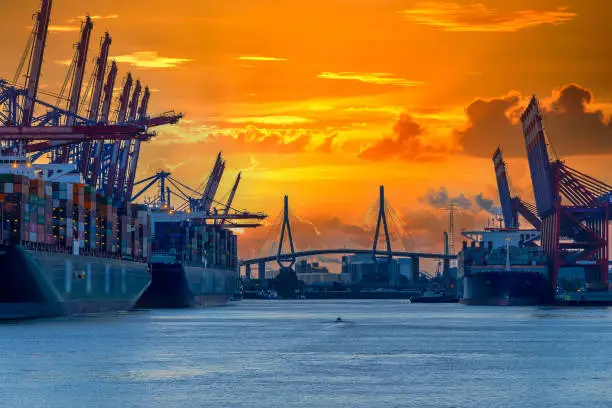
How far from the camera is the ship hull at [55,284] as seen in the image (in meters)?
99.3

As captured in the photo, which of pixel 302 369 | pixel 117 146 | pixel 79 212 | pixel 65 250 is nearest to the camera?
pixel 302 369

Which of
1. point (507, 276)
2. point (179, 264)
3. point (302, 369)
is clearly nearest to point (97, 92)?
point (179, 264)

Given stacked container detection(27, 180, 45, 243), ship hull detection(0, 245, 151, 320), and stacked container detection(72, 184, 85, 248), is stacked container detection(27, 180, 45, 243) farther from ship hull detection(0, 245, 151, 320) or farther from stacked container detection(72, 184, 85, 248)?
Result: stacked container detection(72, 184, 85, 248)

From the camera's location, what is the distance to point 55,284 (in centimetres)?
10525

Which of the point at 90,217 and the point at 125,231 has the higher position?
the point at 90,217

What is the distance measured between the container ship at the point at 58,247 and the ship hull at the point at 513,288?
61.8 metres

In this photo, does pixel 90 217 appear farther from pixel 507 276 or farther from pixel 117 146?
pixel 507 276

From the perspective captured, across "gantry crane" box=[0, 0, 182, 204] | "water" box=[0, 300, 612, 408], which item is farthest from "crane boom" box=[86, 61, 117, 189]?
"water" box=[0, 300, 612, 408]

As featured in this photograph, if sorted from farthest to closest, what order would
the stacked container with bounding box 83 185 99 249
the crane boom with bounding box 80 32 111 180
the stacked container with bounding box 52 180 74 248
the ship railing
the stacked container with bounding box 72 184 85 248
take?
the crane boom with bounding box 80 32 111 180
the stacked container with bounding box 83 185 99 249
the stacked container with bounding box 72 184 85 248
the stacked container with bounding box 52 180 74 248
the ship railing

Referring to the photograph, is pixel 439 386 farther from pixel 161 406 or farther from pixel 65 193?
pixel 65 193

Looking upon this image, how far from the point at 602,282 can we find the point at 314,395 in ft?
496

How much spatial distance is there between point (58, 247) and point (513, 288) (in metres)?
86.7

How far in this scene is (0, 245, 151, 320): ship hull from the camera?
99.3 meters

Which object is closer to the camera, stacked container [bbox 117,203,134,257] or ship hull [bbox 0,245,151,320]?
ship hull [bbox 0,245,151,320]
